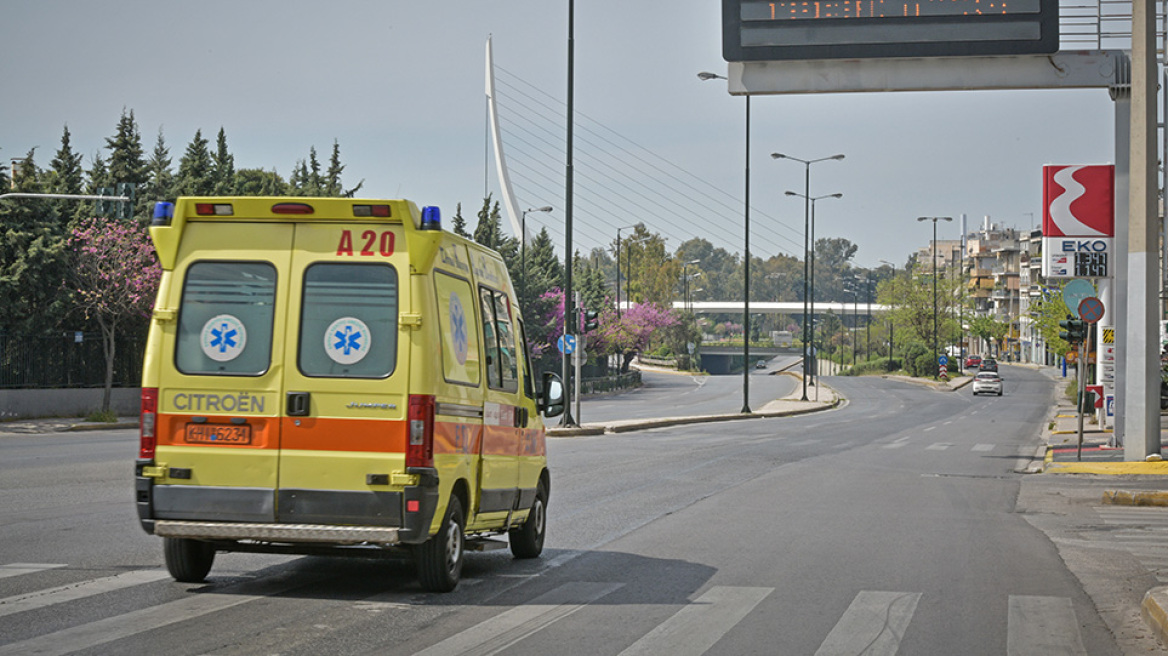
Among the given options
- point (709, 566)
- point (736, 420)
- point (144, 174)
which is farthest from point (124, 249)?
point (709, 566)

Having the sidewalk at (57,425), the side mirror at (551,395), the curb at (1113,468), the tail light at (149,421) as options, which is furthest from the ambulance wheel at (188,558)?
the sidewalk at (57,425)

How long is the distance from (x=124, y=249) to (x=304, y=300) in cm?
3467

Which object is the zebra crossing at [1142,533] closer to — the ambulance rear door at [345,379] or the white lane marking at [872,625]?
the white lane marking at [872,625]

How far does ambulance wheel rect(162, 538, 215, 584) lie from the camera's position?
930 centimetres

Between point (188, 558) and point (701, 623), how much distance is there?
3.62 m

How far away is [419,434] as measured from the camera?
28.1 ft

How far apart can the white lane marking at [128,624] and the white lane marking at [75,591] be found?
652mm

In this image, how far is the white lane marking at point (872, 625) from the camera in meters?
7.66

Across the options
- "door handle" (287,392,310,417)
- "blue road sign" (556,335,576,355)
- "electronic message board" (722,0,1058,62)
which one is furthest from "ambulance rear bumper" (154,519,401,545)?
"blue road sign" (556,335,576,355)

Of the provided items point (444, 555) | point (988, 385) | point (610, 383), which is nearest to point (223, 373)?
point (444, 555)

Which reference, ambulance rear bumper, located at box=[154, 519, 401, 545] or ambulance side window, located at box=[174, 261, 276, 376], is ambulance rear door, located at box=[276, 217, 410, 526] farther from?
ambulance side window, located at box=[174, 261, 276, 376]

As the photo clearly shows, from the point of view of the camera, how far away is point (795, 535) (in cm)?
1359

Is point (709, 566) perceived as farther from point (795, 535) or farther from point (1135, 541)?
point (1135, 541)

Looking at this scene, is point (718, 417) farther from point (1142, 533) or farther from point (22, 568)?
point (22, 568)
